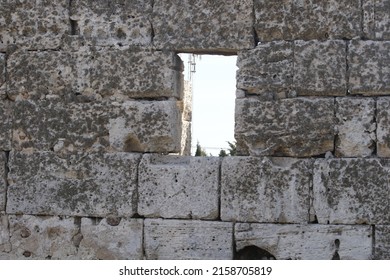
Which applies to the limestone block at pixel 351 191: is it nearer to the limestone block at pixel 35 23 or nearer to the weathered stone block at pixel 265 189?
the weathered stone block at pixel 265 189

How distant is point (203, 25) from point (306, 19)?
857mm

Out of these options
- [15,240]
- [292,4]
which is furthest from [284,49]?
[15,240]

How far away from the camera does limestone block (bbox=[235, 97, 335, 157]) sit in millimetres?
6887

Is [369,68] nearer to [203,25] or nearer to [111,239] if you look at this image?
[203,25]

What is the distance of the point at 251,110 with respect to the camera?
23.0 ft

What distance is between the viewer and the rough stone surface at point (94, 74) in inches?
281

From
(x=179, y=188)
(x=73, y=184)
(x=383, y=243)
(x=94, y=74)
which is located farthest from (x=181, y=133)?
(x=383, y=243)

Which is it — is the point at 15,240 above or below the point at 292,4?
below

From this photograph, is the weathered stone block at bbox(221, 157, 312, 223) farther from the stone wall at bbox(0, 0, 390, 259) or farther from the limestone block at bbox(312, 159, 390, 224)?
the limestone block at bbox(312, 159, 390, 224)

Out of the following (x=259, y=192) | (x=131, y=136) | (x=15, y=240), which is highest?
(x=131, y=136)

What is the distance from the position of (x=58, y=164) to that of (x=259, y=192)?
1750 millimetres

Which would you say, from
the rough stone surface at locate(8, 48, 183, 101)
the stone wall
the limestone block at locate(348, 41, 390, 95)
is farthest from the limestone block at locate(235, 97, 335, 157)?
the rough stone surface at locate(8, 48, 183, 101)

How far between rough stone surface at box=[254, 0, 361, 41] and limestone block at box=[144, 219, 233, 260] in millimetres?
1647

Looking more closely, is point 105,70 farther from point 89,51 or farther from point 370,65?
point 370,65
